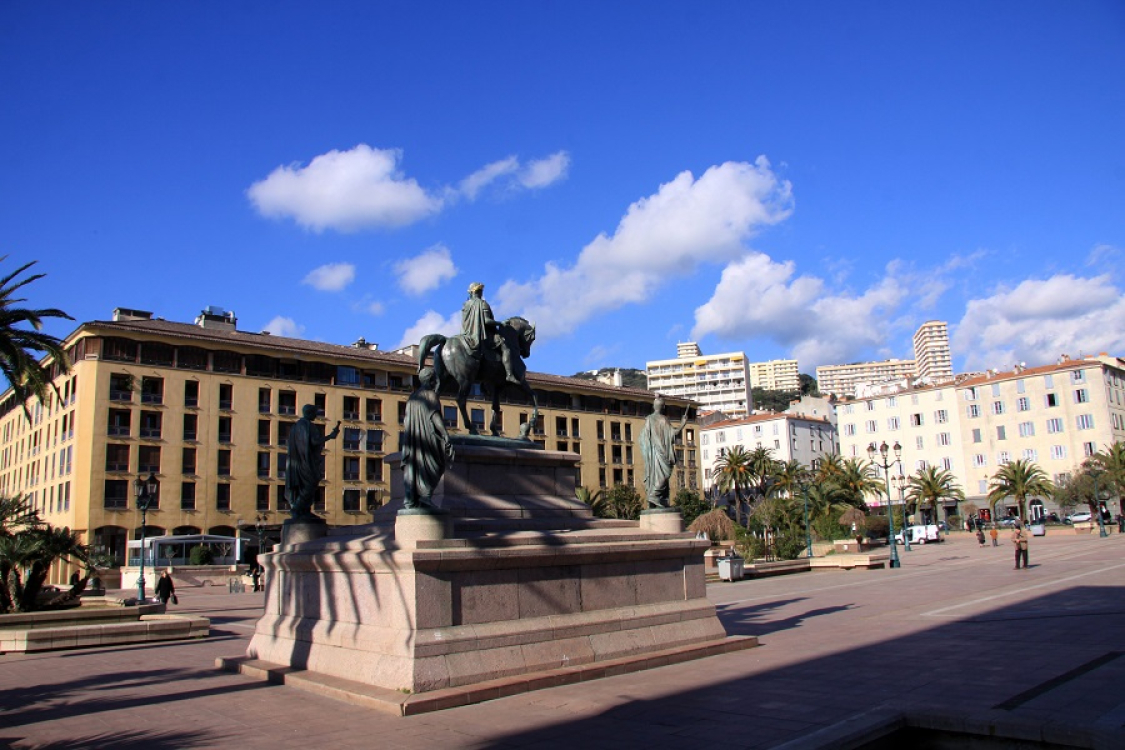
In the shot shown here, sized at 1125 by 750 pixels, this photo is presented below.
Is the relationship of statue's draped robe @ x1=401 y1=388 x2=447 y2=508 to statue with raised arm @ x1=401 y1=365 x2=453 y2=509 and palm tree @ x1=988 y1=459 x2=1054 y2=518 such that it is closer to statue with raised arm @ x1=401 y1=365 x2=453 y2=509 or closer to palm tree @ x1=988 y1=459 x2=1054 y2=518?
statue with raised arm @ x1=401 y1=365 x2=453 y2=509

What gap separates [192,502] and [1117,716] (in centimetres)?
5476

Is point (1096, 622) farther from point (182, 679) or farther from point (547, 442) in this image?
point (547, 442)

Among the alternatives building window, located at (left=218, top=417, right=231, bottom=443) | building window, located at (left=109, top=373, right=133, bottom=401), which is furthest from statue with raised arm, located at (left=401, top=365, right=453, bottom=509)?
building window, located at (left=218, top=417, right=231, bottom=443)

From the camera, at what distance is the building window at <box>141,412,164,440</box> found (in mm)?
53156

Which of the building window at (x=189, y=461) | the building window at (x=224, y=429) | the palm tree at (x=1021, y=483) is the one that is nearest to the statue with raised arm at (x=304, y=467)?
the building window at (x=189, y=461)

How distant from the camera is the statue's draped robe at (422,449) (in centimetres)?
998

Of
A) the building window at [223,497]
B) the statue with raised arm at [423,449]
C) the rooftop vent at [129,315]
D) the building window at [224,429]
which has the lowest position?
the statue with raised arm at [423,449]

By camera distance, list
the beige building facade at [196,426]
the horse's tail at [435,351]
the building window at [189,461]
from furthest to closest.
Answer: the building window at [189,461] → the beige building facade at [196,426] → the horse's tail at [435,351]

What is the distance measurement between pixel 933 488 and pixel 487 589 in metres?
71.9

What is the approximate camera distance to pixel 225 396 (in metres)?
56.8

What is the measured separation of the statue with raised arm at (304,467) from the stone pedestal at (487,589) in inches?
33.0

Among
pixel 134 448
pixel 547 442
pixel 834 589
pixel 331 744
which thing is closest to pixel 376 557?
pixel 331 744

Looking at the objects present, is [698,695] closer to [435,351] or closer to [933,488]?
[435,351]

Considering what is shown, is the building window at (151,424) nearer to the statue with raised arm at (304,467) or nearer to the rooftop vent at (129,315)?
the rooftop vent at (129,315)
